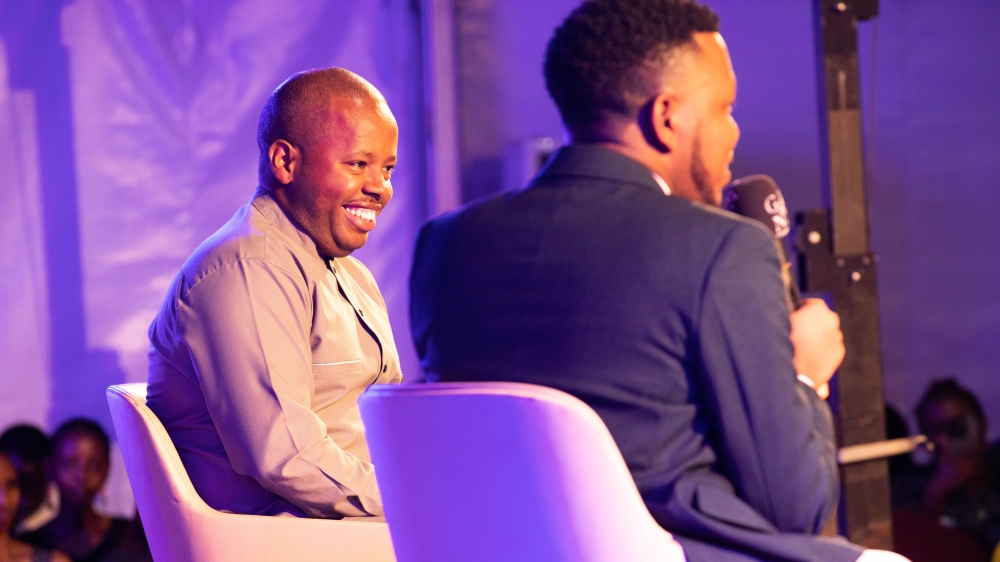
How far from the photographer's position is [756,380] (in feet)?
3.59

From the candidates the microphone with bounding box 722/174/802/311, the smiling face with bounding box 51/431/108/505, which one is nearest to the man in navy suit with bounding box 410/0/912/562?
the microphone with bounding box 722/174/802/311

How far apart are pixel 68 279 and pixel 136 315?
0.24 meters

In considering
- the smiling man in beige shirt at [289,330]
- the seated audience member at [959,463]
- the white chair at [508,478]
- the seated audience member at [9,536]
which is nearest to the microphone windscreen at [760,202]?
the smiling man in beige shirt at [289,330]

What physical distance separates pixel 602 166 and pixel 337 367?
0.71m

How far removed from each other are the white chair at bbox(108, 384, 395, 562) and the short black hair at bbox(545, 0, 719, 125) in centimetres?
75

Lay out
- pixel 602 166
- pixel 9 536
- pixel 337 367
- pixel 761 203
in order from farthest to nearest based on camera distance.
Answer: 1. pixel 9 536
2. pixel 761 203
3. pixel 337 367
4. pixel 602 166

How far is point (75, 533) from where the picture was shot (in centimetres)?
323

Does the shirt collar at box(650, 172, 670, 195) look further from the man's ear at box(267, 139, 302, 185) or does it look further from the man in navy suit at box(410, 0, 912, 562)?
the man's ear at box(267, 139, 302, 185)

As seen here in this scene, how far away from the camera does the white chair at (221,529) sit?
1.56 m

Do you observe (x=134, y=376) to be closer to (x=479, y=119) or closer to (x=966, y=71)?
(x=479, y=119)

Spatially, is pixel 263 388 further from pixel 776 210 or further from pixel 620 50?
pixel 776 210

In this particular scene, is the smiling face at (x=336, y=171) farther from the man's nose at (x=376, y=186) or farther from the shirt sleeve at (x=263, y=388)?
the shirt sleeve at (x=263, y=388)

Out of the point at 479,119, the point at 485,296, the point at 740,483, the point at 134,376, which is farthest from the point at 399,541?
the point at 479,119

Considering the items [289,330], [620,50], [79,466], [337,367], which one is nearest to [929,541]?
[337,367]
